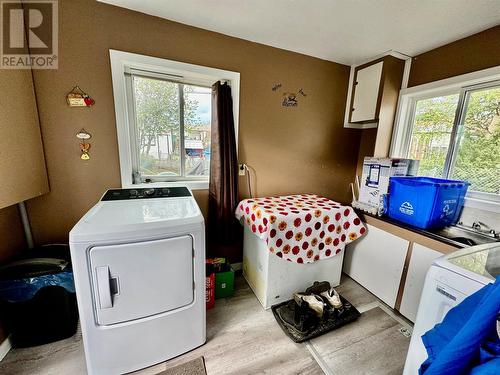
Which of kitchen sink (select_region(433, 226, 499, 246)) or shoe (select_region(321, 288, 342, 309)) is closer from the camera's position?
kitchen sink (select_region(433, 226, 499, 246))

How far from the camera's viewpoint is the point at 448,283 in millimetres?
893

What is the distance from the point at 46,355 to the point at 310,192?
2.68m

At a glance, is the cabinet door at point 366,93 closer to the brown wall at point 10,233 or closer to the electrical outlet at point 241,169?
the electrical outlet at point 241,169

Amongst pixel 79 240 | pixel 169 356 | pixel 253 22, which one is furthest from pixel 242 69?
pixel 169 356

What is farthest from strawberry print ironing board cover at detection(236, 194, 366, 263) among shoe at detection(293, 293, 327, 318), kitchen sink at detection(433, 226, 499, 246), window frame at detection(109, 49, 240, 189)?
window frame at detection(109, 49, 240, 189)

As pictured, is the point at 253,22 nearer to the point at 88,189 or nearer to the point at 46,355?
the point at 88,189

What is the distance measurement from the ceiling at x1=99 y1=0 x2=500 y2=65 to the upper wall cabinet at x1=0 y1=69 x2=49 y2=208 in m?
0.88

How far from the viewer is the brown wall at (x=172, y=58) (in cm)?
153

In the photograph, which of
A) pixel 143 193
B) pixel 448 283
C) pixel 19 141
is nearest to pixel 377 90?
pixel 448 283

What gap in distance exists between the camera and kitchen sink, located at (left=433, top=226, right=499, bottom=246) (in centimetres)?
151

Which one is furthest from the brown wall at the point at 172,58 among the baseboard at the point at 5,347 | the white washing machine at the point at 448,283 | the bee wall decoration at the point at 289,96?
the white washing machine at the point at 448,283

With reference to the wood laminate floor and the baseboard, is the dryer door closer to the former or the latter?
the wood laminate floor

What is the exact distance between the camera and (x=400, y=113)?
2.24 metres

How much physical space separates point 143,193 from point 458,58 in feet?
9.85
